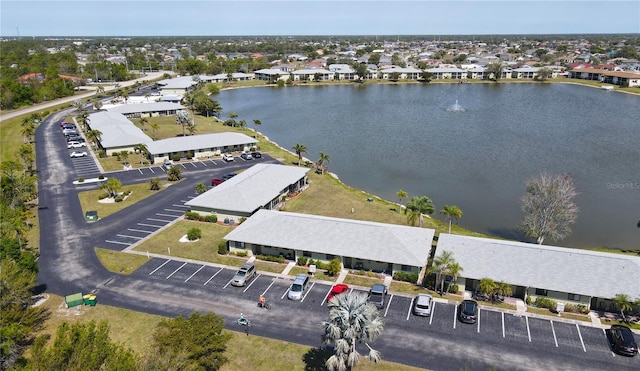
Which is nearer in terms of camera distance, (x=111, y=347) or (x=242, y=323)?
(x=111, y=347)

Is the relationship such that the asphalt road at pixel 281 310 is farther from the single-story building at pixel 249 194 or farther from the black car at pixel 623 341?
the single-story building at pixel 249 194

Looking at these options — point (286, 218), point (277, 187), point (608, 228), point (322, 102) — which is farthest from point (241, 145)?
point (322, 102)

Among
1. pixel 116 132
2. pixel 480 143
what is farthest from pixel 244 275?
pixel 480 143

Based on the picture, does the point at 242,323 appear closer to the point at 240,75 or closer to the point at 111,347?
the point at 111,347

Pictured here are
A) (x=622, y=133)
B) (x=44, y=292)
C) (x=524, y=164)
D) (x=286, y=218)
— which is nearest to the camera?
(x=44, y=292)

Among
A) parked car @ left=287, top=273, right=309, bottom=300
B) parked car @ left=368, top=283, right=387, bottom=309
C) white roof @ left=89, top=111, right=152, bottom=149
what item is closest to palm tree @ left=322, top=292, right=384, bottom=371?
parked car @ left=368, top=283, right=387, bottom=309
